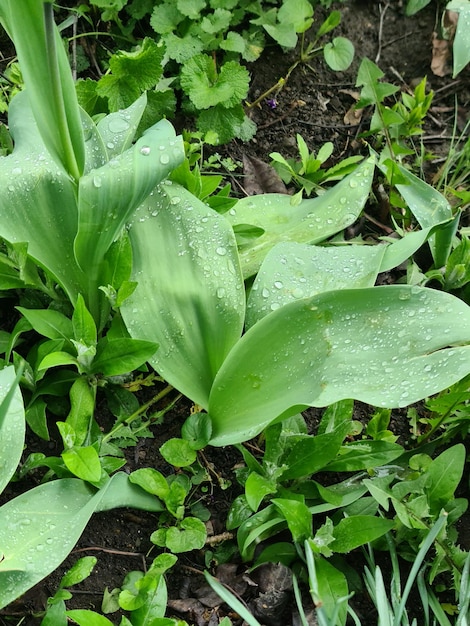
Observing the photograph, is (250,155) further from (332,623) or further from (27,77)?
(332,623)

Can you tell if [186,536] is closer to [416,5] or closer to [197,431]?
[197,431]

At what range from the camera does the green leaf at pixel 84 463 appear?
101cm

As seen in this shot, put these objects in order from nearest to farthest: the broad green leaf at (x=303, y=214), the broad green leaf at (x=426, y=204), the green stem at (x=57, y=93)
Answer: the green stem at (x=57, y=93) → the broad green leaf at (x=303, y=214) → the broad green leaf at (x=426, y=204)

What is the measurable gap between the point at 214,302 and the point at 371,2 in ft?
4.62

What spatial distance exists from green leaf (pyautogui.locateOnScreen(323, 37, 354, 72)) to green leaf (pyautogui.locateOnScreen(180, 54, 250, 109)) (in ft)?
1.20

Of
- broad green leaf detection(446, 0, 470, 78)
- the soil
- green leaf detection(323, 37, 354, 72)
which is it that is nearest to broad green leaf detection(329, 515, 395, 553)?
the soil

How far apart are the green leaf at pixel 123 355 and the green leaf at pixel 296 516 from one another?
342 mm

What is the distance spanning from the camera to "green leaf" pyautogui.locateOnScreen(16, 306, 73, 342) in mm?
1132

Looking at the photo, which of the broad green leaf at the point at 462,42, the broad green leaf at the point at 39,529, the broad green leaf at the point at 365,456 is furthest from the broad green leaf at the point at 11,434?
the broad green leaf at the point at 462,42

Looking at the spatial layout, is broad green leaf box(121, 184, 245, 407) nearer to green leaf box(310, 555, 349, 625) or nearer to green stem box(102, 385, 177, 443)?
green stem box(102, 385, 177, 443)

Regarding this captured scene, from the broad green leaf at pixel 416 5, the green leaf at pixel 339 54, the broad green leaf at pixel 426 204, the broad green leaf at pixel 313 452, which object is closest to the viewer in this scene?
the broad green leaf at pixel 313 452

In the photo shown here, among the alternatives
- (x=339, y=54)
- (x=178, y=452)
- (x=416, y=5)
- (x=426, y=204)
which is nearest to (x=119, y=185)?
(x=178, y=452)

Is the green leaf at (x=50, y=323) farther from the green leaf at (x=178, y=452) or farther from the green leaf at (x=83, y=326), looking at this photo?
the green leaf at (x=178, y=452)

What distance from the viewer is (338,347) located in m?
1.04
